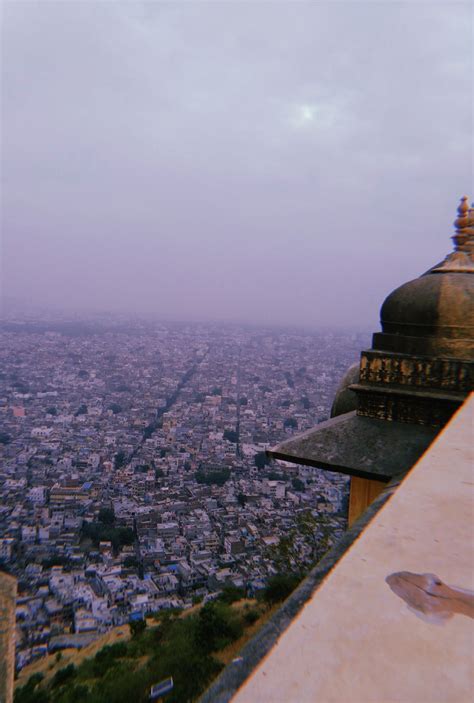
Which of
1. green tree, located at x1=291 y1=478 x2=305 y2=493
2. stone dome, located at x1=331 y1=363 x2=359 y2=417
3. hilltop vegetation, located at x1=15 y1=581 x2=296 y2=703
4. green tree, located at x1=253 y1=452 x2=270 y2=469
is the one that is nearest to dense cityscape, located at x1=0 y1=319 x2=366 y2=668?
green tree, located at x1=291 y1=478 x2=305 y2=493

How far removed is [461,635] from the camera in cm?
53

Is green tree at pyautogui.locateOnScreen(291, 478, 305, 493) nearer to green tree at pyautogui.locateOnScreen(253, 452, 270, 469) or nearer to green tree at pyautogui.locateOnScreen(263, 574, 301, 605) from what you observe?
green tree at pyautogui.locateOnScreen(253, 452, 270, 469)

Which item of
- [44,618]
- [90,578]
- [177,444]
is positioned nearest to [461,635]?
[44,618]

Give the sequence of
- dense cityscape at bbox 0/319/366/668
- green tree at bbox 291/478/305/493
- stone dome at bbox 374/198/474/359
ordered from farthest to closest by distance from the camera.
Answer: green tree at bbox 291/478/305/493, dense cityscape at bbox 0/319/366/668, stone dome at bbox 374/198/474/359

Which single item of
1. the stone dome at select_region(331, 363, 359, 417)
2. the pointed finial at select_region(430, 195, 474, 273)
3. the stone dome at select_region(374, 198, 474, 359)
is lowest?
the stone dome at select_region(331, 363, 359, 417)

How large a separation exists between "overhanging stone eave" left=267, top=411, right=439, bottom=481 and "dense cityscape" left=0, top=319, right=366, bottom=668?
437 inches

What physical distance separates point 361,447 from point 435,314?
80cm

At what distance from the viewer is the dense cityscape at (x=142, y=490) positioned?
1333 centimetres

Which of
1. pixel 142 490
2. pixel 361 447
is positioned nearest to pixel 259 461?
pixel 142 490

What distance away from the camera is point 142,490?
836 inches

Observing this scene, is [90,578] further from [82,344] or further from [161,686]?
[82,344]

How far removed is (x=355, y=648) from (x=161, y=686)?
8.84m

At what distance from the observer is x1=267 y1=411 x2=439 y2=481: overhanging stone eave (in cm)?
173

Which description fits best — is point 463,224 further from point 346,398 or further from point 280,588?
point 280,588
